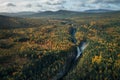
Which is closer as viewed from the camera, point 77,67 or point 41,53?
point 77,67

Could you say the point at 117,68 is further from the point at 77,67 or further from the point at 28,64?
the point at 28,64

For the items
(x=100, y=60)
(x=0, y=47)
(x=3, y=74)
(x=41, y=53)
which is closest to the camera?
(x=3, y=74)

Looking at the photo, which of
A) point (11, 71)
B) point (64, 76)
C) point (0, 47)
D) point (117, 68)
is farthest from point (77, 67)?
point (0, 47)

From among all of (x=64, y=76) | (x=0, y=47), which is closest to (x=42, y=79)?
(x=64, y=76)

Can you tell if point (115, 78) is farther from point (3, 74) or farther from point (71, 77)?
point (3, 74)

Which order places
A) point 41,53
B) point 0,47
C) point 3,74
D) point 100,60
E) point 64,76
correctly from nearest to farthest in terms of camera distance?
point 3,74, point 64,76, point 100,60, point 41,53, point 0,47

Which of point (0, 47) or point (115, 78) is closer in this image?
point (115, 78)

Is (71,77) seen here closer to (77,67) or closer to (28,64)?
(77,67)

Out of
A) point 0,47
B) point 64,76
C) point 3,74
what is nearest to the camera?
point 3,74

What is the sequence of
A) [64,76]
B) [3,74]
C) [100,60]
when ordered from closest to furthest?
[3,74] < [64,76] < [100,60]
